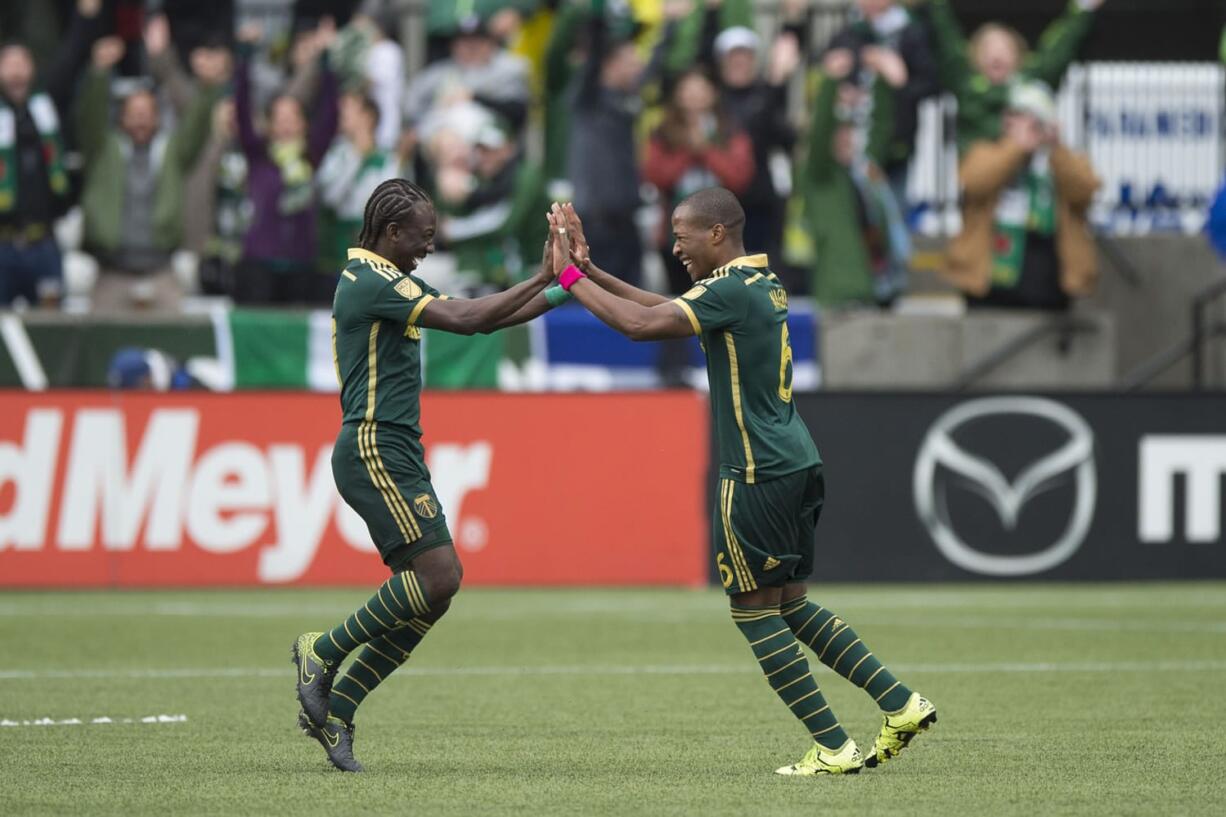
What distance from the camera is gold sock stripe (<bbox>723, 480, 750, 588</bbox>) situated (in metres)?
7.64

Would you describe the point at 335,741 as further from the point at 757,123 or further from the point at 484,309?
the point at 757,123

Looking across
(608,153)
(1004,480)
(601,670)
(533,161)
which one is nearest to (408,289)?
(601,670)

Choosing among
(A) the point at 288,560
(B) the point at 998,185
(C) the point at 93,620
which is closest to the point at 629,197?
(B) the point at 998,185

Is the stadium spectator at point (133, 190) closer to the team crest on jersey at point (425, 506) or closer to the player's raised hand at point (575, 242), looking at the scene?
the team crest on jersey at point (425, 506)

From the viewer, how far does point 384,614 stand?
7.89 m

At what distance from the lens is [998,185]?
711 inches

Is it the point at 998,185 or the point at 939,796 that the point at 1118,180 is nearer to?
the point at 998,185

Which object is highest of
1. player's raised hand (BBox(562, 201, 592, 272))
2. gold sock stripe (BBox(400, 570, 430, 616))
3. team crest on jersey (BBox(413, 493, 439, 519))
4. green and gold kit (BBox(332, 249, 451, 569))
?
player's raised hand (BBox(562, 201, 592, 272))

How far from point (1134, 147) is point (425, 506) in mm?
14154

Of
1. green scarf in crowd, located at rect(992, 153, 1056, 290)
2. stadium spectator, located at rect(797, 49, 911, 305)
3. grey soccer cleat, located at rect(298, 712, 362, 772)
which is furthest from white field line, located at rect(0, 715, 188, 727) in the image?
green scarf in crowd, located at rect(992, 153, 1056, 290)

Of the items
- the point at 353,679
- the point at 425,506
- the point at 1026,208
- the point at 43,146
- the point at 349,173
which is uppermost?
the point at 43,146

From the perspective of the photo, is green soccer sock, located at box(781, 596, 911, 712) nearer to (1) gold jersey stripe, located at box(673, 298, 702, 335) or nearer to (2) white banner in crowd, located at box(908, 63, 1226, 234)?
(1) gold jersey stripe, located at box(673, 298, 702, 335)

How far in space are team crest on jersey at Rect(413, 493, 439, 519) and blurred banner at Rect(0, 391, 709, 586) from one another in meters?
7.99

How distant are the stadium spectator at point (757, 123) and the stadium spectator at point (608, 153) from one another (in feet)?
2.76
